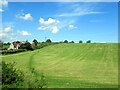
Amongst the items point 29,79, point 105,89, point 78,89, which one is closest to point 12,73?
point 29,79

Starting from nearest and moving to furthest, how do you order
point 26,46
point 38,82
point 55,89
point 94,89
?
point 38,82 → point 55,89 → point 94,89 → point 26,46

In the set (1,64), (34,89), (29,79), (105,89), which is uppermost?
(1,64)

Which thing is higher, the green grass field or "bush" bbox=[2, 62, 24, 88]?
"bush" bbox=[2, 62, 24, 88]

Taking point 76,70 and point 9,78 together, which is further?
point 76,70

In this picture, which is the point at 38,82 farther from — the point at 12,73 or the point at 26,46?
the point at 26,46

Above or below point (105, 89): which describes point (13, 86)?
above

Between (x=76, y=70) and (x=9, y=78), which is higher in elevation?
(x=9, y=78)

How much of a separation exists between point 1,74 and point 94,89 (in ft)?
25.1

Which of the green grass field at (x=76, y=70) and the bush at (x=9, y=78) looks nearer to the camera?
the bush at (x=9, y=78)

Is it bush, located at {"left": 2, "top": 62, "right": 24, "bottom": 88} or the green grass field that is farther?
the green grass field

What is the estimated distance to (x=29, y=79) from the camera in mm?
5496

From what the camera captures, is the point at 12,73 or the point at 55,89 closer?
the point at 12,73

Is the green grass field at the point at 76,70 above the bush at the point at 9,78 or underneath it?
underneath

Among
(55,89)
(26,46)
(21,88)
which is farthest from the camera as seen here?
(26,46)
